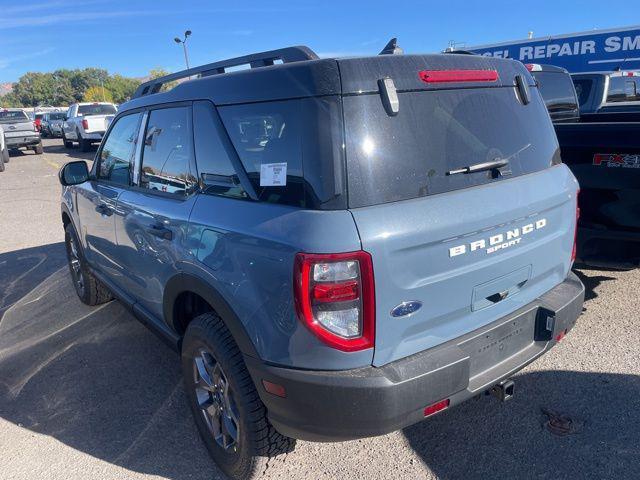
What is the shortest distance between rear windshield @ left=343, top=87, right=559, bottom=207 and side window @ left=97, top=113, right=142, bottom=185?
1.91 meters

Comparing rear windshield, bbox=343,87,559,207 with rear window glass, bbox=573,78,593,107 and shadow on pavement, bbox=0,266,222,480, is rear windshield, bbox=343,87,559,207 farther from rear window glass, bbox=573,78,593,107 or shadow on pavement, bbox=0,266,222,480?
rear window glass, bbox=573,78,593,107

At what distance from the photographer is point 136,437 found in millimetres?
2867

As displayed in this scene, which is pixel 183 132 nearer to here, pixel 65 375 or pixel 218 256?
pixel 218 256

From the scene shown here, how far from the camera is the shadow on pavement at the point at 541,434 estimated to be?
246 centimetres

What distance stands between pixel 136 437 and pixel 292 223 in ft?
5.93

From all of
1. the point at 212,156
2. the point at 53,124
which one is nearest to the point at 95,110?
the point at 53,124

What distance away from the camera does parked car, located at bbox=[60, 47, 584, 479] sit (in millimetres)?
1867

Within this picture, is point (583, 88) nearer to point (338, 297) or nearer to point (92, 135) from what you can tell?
point (338, 297)

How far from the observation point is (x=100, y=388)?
340 centimetres

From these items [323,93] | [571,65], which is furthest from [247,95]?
[571,65]

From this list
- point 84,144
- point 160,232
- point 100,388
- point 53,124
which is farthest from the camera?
point 53,124

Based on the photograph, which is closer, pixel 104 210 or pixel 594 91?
pixel 104 210

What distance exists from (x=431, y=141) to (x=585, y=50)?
15790mm

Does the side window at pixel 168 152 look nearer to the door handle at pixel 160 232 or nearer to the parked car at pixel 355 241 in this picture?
the parked car at pixel 355 241
